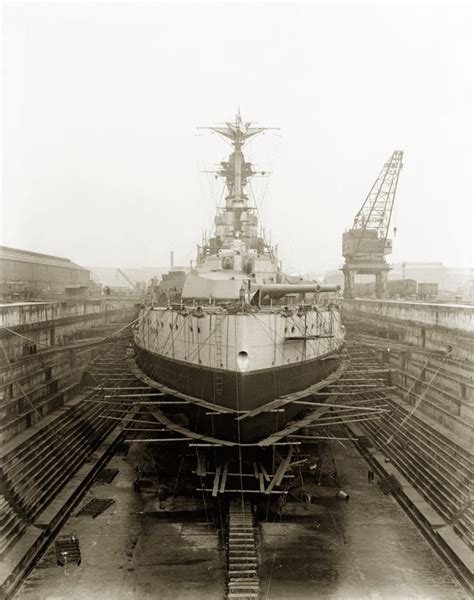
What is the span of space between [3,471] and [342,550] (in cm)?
844

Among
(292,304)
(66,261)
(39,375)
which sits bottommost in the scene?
(39,375)

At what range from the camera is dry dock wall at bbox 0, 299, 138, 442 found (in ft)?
47.9

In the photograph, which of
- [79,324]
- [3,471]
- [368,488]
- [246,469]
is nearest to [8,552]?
[3,471]

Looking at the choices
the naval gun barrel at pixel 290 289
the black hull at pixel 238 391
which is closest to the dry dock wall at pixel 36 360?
the black hull at pixel 238 391

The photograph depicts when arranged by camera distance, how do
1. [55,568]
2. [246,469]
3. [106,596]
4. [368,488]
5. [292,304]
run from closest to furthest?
[106,596], [55,568], [246,469], [368,488], [292,304]

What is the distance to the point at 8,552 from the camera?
10586 mm

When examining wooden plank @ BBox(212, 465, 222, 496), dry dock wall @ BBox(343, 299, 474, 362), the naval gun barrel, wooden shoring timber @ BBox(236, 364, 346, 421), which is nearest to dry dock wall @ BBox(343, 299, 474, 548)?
dry dock wall @ BBox(343, 299, 474, 362)

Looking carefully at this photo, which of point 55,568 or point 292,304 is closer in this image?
point 55,568

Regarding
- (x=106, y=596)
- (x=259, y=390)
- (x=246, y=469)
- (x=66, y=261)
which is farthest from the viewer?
(x=66, y=261)

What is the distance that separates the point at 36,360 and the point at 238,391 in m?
8.78

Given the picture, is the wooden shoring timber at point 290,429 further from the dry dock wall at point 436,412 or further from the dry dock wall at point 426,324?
the dry dock wall at point 426,324

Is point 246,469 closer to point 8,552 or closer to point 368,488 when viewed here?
point 368,488

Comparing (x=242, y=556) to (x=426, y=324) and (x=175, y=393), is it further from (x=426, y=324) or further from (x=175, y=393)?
(x=426, y=324)

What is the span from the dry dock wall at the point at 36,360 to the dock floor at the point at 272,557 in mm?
3605
